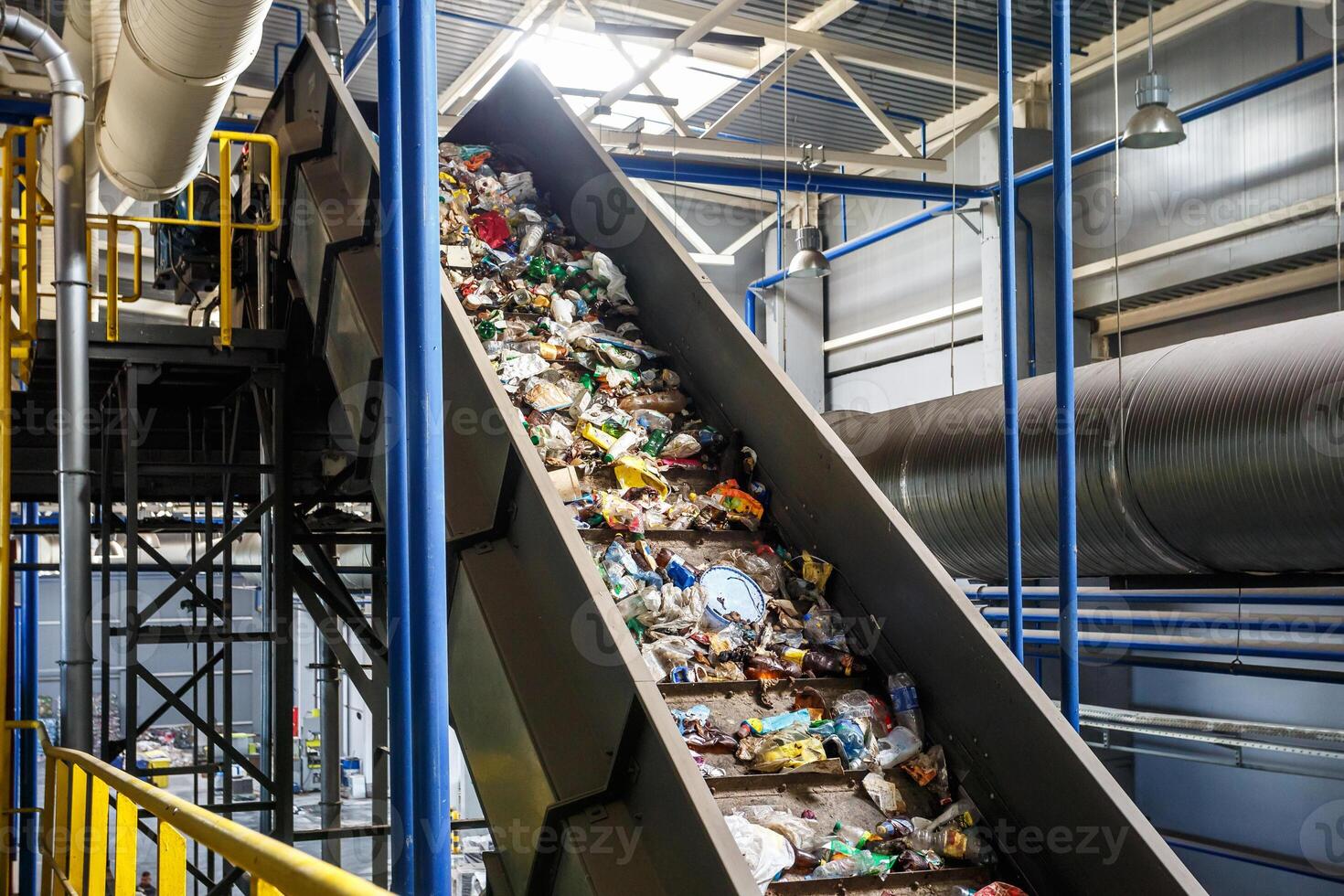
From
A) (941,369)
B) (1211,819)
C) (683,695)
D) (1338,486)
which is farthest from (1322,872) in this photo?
(683,695)

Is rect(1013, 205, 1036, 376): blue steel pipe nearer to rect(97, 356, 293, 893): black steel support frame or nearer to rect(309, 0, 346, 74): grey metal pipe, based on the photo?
rect(309, 0, 346, 74): grey metal pipe

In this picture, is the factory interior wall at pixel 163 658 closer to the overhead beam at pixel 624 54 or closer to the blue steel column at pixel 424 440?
the overhead beam at pixel 624 54

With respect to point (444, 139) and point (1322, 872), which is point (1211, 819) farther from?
point (444, 139)

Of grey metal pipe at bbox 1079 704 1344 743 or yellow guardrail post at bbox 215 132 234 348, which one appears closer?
yellow guardrail post at bbox 215 132 234 348

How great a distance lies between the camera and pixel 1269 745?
8.48 meters

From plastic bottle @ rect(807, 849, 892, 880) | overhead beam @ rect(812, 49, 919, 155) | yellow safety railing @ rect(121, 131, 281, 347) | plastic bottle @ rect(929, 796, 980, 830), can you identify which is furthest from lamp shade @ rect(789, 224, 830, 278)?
plastic bottle @ rect(807, 849, 892, 880)

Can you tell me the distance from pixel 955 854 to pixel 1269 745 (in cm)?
612

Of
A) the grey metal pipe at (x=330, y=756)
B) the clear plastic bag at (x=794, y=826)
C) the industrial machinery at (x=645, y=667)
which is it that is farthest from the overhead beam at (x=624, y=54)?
the clear plastic bag at (x=794, y=826)

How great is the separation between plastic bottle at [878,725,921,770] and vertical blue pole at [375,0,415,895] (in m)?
1.52

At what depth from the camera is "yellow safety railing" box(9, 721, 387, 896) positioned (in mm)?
1547

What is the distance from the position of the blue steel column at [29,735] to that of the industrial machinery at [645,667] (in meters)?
5.60

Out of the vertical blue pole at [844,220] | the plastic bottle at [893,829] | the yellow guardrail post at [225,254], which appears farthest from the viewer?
Result: the vertical blue pole at [844,220]

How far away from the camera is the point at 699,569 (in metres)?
4.44

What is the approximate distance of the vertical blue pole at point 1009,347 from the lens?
467 cm
